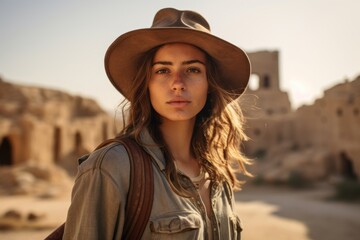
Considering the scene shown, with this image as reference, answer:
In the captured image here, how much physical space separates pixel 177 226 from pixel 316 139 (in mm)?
19680

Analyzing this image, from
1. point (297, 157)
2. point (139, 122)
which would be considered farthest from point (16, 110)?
point (139, 122)

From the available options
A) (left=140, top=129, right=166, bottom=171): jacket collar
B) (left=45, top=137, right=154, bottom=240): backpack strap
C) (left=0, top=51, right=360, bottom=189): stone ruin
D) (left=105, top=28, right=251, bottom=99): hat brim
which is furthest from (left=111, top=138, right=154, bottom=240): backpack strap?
(left=0, top=51, right=360, bottom=189): stone ruin

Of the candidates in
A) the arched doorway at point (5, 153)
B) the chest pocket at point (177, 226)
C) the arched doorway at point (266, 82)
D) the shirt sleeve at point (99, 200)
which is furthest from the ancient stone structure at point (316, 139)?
the arched doorway at point (5, 153)

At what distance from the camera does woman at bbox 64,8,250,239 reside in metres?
1.44

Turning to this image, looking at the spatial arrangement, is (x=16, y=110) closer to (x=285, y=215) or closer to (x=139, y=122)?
(x=285, y=215)

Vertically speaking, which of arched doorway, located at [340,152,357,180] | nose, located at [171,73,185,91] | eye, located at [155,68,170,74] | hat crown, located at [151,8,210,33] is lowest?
arched doorway, located at [340,152,357,180]

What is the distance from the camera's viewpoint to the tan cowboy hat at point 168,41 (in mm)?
1859

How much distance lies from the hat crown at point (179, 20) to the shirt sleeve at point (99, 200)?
82 centimetres

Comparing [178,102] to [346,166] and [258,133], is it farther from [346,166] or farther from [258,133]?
[258,133]

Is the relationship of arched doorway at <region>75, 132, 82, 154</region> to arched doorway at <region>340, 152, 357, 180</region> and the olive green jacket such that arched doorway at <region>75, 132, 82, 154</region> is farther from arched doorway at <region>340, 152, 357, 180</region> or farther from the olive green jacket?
the olive green jacket

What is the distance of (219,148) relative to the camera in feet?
7.94

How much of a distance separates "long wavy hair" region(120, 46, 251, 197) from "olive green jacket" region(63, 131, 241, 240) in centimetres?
9

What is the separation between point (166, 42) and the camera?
6.21ft

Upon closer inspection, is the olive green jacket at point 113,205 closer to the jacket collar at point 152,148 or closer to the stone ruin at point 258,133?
the jacket collar at point 152,148
